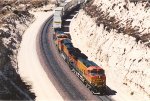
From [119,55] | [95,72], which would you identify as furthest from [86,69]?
[119,55]

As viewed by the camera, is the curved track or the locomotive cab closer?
the curved track

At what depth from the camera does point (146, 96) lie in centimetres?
4475

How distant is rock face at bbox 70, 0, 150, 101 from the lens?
46.8 meters

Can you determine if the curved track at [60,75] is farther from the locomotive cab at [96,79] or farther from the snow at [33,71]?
the locomotive cab at [96,79]

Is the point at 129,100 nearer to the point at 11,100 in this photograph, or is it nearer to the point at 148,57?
the point at 148,57

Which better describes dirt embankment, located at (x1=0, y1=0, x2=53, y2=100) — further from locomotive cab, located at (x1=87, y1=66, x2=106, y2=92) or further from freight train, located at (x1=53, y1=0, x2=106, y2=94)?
locomotive cab, located at (x1=87, y1=66, x2=106, y2=92)

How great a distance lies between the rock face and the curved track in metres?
5.34

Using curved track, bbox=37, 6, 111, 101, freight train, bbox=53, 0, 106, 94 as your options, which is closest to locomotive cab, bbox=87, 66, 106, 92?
freight train, bbox=53, 0, 106, 94

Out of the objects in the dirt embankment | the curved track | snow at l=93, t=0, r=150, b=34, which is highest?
snow at l=93, t=0, r=150, b=34

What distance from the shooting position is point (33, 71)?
55.4 m

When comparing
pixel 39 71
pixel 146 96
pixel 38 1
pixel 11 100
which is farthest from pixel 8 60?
pixel 38 1

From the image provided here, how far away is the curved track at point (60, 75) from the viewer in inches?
1788

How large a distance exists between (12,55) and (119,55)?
64.9 feet

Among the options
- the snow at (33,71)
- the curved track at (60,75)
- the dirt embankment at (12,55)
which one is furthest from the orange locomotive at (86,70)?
the dirt embankment at (12,55)
